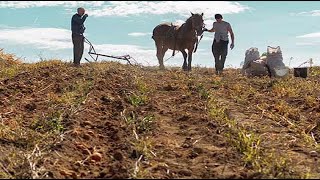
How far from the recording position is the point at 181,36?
57.9 ft

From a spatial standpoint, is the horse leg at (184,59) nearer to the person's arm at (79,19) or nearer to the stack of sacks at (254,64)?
the stack of sacks at (254,64)

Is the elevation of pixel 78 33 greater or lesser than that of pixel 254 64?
greater

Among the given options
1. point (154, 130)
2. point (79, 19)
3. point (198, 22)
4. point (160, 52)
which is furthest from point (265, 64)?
point (154, 130)

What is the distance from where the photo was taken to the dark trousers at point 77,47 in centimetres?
1535

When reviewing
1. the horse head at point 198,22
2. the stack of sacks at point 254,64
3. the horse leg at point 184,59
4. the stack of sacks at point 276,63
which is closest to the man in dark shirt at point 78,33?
the horse leg at point 184,59

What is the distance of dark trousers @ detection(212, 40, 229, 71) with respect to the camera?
615 inches

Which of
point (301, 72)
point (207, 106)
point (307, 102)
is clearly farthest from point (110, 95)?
point (301, 72)

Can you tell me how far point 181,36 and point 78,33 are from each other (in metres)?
3.89

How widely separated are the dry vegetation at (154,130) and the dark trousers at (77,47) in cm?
496

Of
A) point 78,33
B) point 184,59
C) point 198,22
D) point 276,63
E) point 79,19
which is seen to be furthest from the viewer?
point 184,59

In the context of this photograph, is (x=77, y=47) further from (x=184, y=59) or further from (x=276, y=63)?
(x=276, y=63)

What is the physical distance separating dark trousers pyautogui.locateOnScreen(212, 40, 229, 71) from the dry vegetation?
5306 millimetres

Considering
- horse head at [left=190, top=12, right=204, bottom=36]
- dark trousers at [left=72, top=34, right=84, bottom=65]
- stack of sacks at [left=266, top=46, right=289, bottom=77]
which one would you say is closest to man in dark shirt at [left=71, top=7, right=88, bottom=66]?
dark trousers at [left=72, top=34, right=84, bottom=65]

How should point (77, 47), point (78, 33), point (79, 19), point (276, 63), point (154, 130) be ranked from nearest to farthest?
point (154, 130)
point (276, 63)
point (79, 19)
point (78, 33)
point (77, 47)
